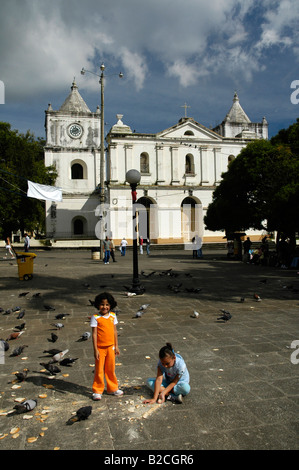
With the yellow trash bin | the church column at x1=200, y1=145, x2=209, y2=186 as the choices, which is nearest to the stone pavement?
the yellow trash bin

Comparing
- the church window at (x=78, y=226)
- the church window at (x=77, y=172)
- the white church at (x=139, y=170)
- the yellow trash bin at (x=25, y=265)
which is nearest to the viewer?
the yellow trash bin at (x=25, y=265)

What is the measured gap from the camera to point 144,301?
8.69m

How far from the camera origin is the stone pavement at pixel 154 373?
2.95m

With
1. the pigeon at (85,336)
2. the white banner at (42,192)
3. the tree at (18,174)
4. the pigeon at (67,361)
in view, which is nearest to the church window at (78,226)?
the tree at (18,174)

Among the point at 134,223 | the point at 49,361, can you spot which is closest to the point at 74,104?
the point at 134,223

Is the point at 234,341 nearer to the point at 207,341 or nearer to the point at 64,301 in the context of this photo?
the point at 207,341

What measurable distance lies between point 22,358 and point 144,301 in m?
4.09

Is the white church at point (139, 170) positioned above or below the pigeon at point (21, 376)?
above

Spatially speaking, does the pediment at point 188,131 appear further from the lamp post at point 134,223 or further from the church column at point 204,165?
the lamp post at point 134,223

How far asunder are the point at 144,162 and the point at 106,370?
1374 inches

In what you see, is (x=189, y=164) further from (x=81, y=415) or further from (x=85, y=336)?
(x=81, y=415)

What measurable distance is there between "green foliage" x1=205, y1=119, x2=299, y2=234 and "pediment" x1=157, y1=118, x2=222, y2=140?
1401 cm
